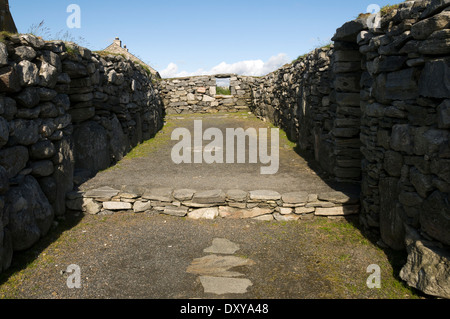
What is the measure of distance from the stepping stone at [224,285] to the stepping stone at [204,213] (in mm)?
1833

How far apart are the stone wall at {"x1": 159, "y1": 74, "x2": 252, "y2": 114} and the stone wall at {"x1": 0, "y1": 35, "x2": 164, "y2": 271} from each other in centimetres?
1018

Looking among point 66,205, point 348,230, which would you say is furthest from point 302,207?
point 66,205

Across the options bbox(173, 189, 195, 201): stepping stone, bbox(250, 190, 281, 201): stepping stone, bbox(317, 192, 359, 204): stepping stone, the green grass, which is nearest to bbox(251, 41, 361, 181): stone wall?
bbox(317, 192, 359, 204): stepping stone

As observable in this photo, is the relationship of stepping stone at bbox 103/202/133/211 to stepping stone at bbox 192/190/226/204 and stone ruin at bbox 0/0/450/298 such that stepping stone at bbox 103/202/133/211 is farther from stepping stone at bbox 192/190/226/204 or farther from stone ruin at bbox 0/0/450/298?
stepping stone at bbox 192/190/226/204

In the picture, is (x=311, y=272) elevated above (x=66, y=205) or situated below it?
below

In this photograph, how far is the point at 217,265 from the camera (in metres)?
4.52

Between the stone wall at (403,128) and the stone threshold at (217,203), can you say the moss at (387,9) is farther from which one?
the stone threshold at (217,203)

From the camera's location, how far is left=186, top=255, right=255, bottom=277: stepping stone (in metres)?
4.32

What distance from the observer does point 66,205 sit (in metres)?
6.05

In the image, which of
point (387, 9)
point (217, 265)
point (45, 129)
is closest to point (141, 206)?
point (45, 129)

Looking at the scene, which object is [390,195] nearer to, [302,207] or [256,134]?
[302,207]

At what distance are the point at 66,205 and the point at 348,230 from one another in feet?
16.3

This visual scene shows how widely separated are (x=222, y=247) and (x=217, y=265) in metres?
0.53
